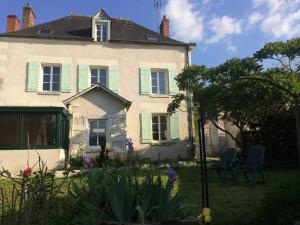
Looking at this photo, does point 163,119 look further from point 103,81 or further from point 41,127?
point 41,127

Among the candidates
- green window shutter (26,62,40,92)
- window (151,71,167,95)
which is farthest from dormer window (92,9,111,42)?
green window shutter (26,62,40,92)

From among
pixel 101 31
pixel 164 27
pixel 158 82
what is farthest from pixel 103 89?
pixel 164 27

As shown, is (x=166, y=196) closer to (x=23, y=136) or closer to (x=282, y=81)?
(x=282, y=81)

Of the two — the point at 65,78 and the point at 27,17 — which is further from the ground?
the point at 27,17

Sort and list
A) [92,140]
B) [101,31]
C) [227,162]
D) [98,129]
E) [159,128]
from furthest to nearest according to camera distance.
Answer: [101,31], [159,128], [98,129], [92,140], [227,162]

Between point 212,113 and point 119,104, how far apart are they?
5383 millimetres

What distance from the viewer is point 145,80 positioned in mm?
19578

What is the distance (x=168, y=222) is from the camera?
4.03 m

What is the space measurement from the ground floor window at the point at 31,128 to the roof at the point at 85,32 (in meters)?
5.38

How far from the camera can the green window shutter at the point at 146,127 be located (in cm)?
1880

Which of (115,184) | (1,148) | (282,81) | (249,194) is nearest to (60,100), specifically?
(1,148)

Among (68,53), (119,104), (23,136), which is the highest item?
(68,53)

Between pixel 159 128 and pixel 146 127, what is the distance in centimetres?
84

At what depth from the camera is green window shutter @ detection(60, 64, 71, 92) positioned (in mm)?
18703
